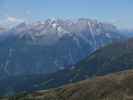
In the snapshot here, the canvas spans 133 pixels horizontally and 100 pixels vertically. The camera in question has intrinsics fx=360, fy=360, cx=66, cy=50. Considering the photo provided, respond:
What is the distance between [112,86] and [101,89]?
5.93m

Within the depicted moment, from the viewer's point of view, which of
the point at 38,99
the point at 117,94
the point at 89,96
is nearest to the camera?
the point at 117,94

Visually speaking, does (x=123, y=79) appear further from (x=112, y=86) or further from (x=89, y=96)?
(x=89, y=96)

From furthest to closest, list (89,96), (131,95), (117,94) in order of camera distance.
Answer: (89,96) → (117,94) → (131,95)

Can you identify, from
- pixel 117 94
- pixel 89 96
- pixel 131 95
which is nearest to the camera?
pixel 131 95

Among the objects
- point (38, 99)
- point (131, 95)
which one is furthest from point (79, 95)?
point (131, 95)

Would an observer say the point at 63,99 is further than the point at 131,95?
Yes

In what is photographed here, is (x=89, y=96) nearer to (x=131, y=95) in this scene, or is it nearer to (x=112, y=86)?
(x=112, y=86)

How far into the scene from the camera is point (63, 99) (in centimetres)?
18938

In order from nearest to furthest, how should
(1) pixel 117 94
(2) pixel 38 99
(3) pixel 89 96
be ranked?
(1) pixel 117 94
(3) pixel 89 96
(2) pixel 38 99

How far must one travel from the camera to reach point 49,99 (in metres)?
189

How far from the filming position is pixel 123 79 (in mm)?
197125

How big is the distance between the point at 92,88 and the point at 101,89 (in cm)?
1226

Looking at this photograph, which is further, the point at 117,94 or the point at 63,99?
the point at 63,99

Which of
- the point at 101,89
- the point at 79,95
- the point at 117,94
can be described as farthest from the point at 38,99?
the point at 117,94
